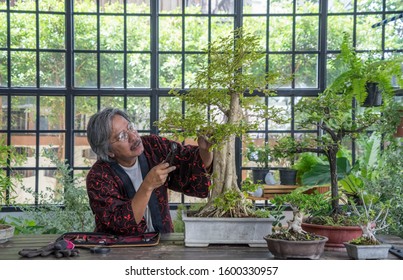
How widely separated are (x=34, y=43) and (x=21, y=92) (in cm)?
62

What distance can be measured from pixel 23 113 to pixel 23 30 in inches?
39.2

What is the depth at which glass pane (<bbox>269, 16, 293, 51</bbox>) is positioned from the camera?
282 inches

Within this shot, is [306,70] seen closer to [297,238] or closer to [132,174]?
[132,174]

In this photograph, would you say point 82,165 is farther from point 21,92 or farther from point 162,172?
point 162,172

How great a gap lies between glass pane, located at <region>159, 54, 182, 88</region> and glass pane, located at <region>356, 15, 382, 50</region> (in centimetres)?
222

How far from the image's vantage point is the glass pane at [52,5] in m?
7.02

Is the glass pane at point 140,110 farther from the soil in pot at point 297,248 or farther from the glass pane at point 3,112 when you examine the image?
the soil in pot at point 297,248

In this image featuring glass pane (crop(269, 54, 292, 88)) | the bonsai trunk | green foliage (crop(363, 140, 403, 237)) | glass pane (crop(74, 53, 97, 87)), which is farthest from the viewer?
glass pane (crop(269, 54, 292, 88))

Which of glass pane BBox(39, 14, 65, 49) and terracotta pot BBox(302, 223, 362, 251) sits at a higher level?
glass pane BBox(39, 14, 65, 49)

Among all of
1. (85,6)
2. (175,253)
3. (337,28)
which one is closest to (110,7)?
(85,6)

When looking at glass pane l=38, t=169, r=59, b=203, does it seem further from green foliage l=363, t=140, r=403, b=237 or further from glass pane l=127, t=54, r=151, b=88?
green foliage l=363, t=140, r=403, b=237

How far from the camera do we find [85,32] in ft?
23.3

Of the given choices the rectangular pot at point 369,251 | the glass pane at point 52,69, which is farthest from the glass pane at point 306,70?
the rectangular pot at point 369,251

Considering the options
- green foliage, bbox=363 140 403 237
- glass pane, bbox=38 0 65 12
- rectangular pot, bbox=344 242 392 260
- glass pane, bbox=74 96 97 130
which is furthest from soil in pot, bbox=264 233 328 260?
glass pane, bbox=38 0 65 12
